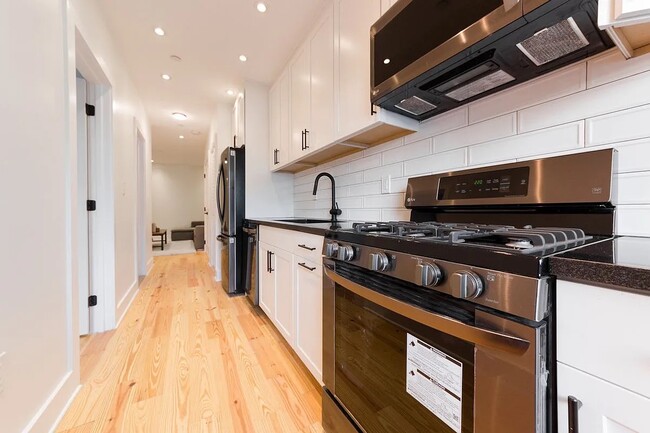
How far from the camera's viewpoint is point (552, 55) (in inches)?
36.2

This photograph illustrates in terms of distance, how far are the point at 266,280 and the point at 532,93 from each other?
Result: 6.82 ft

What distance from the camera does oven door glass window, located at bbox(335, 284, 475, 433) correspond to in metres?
0.63

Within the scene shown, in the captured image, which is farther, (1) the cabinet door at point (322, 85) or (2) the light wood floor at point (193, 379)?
(1) the cabinet door at point (322, 85)

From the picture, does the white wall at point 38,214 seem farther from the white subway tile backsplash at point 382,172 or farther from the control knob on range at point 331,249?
the white subway tile backsplash at point 382,172

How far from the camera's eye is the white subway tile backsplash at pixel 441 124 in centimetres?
130

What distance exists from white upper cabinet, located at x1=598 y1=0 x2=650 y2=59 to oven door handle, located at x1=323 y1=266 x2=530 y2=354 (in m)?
0.74

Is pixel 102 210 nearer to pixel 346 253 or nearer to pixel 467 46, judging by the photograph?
pixel 346 253

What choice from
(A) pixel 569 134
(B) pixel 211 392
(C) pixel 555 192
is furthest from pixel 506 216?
(B) pixel 211 392

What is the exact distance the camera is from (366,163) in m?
1.95

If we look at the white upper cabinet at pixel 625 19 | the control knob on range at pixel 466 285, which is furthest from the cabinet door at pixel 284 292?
the white upper cabinet at pixel 625 19

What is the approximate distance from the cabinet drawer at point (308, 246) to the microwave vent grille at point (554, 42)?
1078 millimetres

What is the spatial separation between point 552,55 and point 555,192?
18.8 inches

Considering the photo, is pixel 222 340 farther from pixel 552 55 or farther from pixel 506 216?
pixel 552 55

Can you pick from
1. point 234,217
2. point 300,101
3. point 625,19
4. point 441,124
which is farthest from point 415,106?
point 234,217
